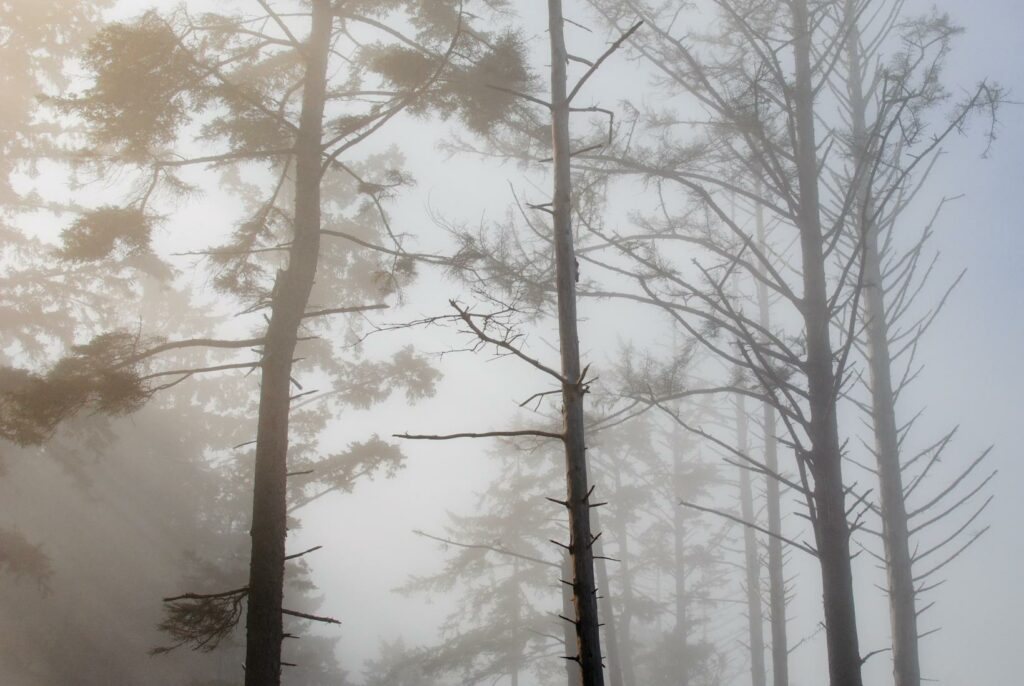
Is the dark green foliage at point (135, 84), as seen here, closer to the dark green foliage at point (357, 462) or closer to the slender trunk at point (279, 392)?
the slender trunk at point (279, 392)

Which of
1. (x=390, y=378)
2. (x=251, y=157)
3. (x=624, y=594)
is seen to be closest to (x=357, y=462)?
(x=390, y=378)

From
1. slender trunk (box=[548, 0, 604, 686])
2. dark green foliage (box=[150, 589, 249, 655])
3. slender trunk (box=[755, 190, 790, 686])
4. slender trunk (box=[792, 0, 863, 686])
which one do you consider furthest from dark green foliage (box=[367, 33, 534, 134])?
slender trunk (box=[755, 190, 790, 686])

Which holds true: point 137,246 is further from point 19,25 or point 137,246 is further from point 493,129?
point 19,25

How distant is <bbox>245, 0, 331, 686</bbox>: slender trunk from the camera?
19.6ft

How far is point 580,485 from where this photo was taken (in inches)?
162

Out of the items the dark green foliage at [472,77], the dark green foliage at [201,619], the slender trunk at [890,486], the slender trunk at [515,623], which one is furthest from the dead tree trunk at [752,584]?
the dark green foliage at [201,619]

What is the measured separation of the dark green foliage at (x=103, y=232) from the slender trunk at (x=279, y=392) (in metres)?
1.65

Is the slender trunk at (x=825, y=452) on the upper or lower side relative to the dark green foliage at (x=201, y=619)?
upper

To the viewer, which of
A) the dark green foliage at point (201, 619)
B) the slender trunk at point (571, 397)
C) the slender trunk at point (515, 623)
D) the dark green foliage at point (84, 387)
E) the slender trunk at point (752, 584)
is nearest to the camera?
the slender trunk at point (571, 397)

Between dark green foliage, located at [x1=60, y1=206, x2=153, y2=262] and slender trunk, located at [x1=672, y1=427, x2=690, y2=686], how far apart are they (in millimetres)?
23662

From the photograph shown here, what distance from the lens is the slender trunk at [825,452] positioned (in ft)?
16.7

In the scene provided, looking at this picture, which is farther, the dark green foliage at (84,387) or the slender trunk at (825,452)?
the dark green foliage at (84,387)

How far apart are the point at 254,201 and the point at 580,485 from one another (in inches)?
653

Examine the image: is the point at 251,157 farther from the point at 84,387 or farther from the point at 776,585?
Result: the point at 776,585
